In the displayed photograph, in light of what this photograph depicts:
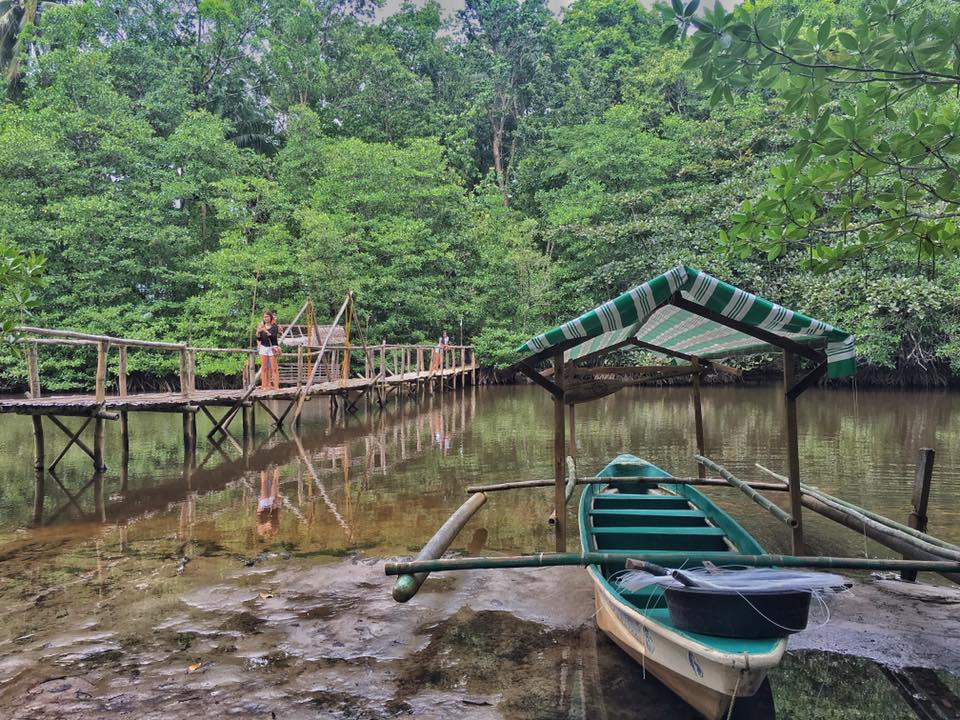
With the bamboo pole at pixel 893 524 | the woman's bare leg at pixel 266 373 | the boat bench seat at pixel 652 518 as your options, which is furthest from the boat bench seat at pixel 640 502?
the woman's bare leg at pixel 266 373

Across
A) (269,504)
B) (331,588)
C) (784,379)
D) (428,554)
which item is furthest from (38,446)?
(784,379)

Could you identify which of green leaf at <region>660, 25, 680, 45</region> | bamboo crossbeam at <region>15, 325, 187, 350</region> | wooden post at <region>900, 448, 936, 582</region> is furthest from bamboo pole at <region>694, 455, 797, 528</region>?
bamboo crossbeam at <region>15, 325, 187, 350</region>

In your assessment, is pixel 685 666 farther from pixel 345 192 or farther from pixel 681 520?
pixel 345 192

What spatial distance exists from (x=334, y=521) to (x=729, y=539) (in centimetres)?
431

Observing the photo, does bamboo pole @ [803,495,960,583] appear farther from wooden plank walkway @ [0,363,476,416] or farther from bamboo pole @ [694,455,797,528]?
wooden plank walkway @ [0,363,476,416]

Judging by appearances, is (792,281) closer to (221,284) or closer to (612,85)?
(612,85)

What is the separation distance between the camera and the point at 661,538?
177 inches

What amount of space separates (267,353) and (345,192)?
45.2 feet

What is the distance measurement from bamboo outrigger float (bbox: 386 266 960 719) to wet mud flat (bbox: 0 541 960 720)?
0.42m

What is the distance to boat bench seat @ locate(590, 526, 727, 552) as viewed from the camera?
4.41 metres

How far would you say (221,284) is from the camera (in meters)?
23.5

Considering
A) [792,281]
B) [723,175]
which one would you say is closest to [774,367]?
[792,281]

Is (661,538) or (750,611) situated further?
(661,538)

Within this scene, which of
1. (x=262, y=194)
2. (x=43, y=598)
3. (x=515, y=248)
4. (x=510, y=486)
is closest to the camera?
(x=43, y=598)
